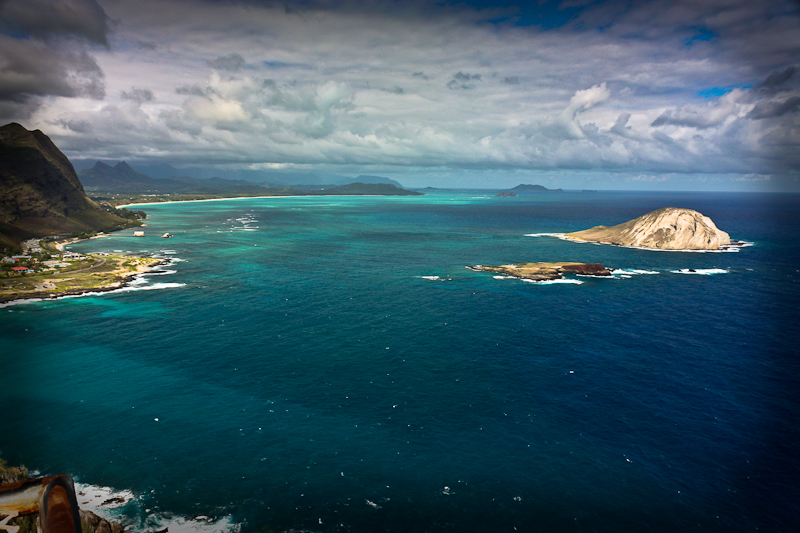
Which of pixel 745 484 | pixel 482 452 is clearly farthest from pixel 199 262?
pixel 745 484

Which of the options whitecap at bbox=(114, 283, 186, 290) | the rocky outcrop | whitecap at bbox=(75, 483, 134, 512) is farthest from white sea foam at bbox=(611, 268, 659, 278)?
the rocky outcrop

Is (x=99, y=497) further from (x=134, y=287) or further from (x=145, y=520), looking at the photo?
(x=134, y=287)

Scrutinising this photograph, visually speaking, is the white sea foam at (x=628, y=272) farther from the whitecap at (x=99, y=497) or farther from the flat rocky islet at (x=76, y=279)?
the flat rocky islet at (x=76, y=279)

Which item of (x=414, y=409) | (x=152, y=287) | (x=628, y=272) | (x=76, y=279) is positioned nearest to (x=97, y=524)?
(x=414, y=409)

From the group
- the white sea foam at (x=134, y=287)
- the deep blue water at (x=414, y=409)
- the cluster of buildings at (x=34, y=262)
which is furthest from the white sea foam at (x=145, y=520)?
the cluster of buildings at (x=34, y=262)

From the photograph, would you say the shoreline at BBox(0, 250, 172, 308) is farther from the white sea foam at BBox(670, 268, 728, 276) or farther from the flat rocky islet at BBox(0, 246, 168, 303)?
the white sea foam at BBox(670, 268, 728, 276)

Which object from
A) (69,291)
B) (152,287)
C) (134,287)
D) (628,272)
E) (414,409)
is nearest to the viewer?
Answer: (414,409)
